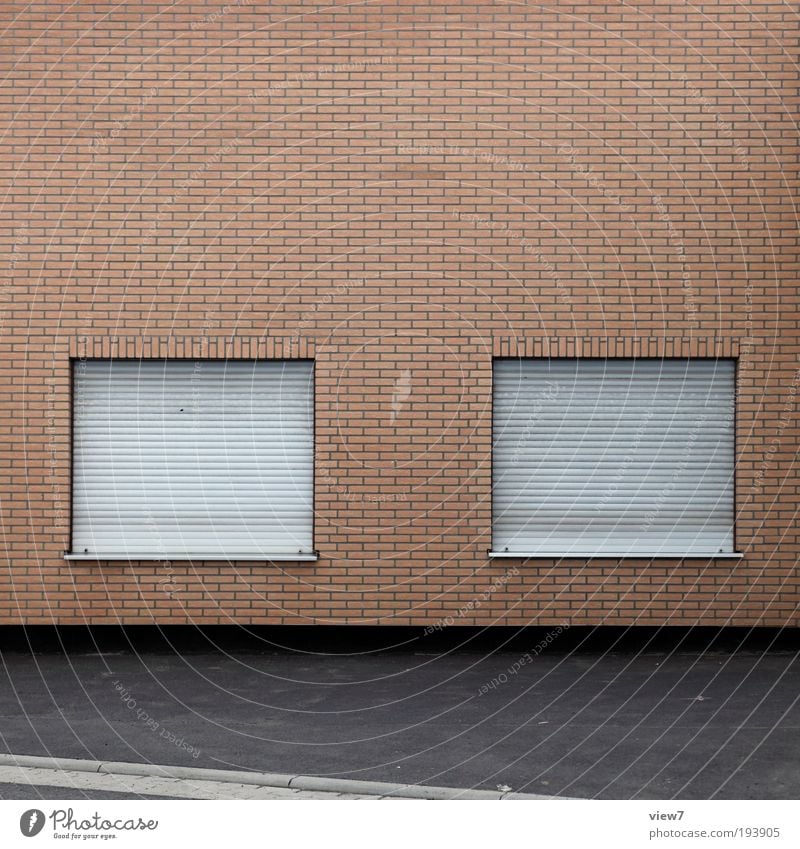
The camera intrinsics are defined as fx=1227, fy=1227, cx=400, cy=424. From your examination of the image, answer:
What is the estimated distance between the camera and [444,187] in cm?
1146

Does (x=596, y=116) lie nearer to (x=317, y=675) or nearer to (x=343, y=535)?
(x=343, y=535)

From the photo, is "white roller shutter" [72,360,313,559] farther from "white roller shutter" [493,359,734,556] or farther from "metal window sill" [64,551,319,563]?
"white roller shutter" [493,359,734,556]

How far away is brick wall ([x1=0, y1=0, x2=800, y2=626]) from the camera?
11422mm

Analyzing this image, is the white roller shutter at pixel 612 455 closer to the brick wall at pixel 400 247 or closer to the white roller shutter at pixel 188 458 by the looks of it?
the brick wall at pixel 400 247

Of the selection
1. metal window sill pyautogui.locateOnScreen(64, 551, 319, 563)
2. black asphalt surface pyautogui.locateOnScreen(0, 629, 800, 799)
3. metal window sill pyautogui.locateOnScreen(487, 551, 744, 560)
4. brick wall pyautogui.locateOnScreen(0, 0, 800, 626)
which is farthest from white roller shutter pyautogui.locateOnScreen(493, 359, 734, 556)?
metal window sill pyautogui.locateOnScreen(64, 551, 319, 563)

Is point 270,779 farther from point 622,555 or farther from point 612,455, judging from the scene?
point 612,455

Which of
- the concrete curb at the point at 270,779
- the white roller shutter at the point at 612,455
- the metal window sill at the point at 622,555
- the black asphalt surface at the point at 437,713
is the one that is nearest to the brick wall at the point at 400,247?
the metal window sill at the point at 622,555

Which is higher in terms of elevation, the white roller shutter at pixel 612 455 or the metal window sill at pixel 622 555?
the white roller shutter at pixel 612 455

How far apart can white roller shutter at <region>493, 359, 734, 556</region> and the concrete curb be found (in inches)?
198

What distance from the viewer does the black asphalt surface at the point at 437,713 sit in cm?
705

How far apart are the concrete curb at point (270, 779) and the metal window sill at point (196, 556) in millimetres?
4231

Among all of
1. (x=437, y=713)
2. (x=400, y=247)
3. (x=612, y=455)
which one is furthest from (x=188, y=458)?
(x=437, y=713)

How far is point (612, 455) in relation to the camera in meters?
11.6

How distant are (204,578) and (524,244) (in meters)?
4.33
